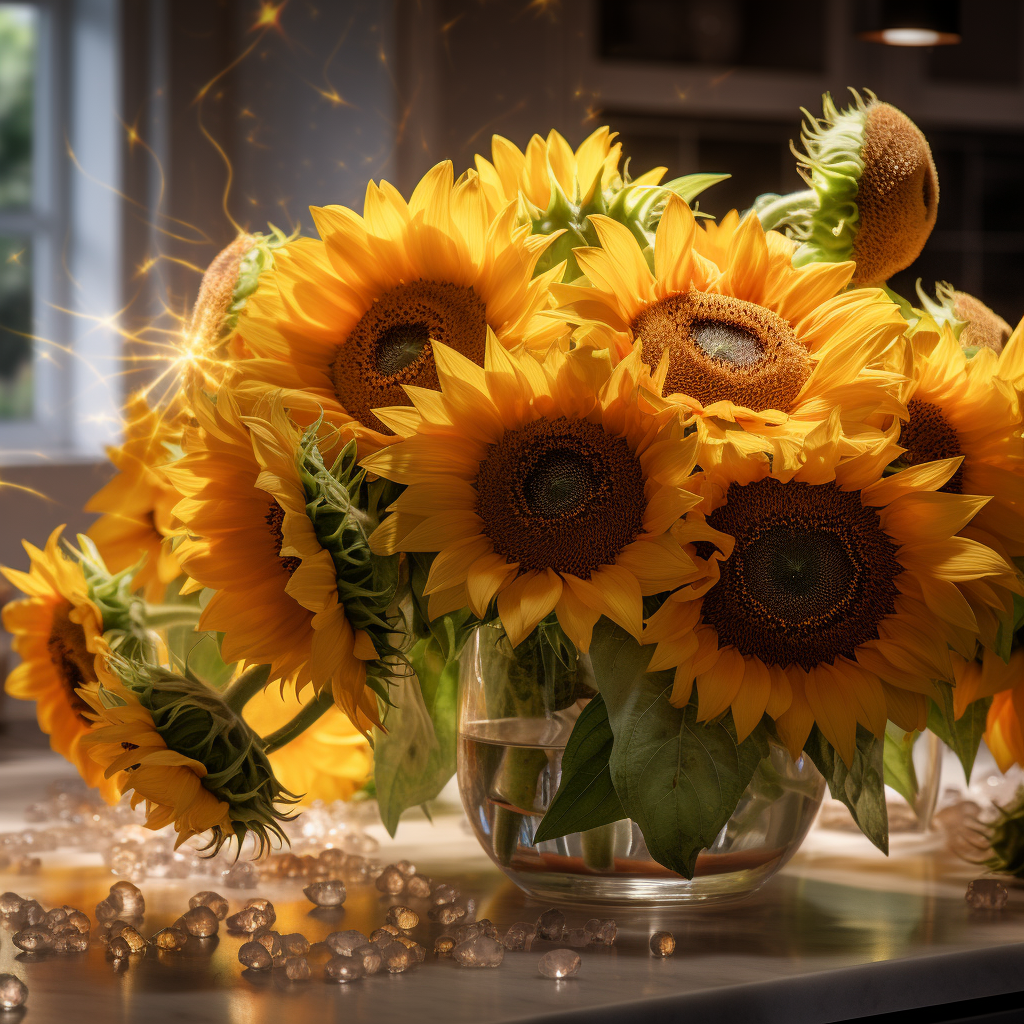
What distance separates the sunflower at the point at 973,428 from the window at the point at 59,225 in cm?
205

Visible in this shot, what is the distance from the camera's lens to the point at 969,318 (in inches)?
23.6

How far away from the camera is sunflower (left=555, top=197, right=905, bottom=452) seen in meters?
0.45

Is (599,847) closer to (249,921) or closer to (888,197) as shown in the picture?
(249,921)

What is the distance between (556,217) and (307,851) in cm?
29

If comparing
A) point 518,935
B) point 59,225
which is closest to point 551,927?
point 518,935

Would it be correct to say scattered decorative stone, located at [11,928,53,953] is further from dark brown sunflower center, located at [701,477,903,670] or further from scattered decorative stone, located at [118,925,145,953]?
dark brown sunflower center, located at [701,477,903,670]

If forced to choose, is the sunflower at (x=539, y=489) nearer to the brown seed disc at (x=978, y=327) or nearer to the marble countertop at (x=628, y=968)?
the marble countertop at (x=628, y=968)

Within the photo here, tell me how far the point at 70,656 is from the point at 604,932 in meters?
0.26

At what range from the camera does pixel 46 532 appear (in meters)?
2.34

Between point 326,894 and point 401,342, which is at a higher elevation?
point 401,342

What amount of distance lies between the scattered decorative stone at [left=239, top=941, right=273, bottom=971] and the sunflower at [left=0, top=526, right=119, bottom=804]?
166 millimetres

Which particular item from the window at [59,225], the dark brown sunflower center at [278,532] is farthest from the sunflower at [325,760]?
the window at [59,225]

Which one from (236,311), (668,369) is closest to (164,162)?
(236,311)

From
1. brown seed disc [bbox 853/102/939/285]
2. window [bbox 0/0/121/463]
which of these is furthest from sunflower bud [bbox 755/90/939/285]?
window [bbox 0/0/121/463]
